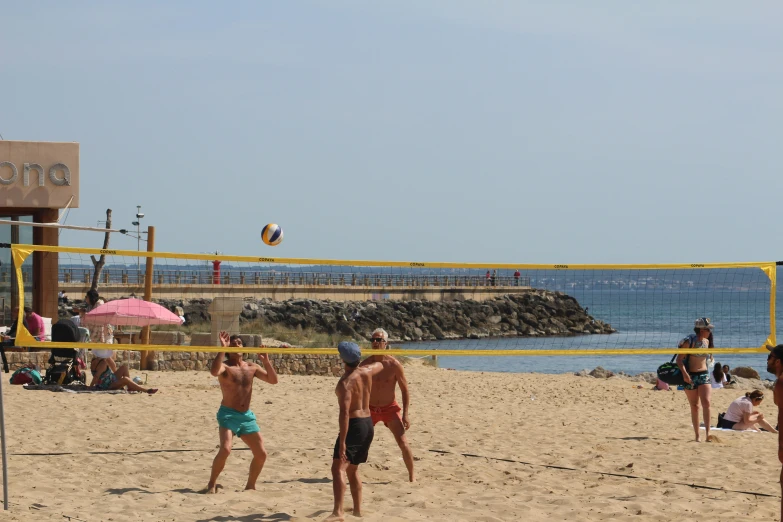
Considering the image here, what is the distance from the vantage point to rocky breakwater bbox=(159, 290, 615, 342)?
1838 inches

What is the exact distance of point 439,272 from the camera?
5847cm

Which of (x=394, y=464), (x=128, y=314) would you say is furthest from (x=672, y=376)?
(x=128, y=314)

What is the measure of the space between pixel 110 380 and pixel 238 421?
6.29 m

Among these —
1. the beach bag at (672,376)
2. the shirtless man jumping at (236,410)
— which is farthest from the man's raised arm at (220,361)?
the beach bag at (672,376)

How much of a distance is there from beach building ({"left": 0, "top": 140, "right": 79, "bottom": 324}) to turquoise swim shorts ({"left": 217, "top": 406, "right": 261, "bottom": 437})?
10.8 metres

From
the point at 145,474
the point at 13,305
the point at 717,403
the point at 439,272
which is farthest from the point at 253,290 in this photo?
the point at 145,474

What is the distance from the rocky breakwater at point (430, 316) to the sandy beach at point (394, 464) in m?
30.2

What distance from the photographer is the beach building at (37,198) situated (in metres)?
16.5

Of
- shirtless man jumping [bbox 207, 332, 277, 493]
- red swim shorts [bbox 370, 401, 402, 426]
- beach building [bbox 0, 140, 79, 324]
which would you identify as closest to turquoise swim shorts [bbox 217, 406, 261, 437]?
shirtless man jumping [bbox 207, 332, 277, 493]

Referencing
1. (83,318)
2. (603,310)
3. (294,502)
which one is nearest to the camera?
(294,502)

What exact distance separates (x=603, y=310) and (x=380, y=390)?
87979 mm

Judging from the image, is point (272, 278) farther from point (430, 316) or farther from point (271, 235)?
point (271, 235)

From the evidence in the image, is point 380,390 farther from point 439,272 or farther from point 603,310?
point 603,310

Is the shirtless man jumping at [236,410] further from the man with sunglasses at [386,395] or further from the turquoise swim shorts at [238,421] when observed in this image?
the man with sunglasses at [386,395]
